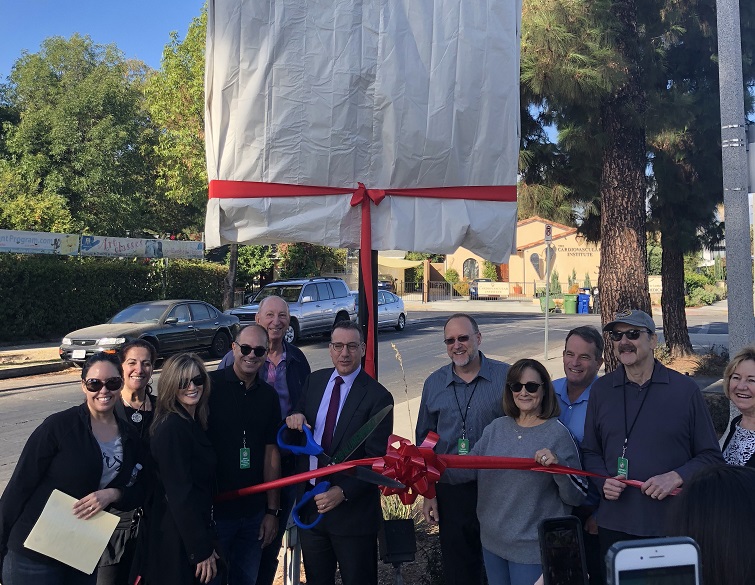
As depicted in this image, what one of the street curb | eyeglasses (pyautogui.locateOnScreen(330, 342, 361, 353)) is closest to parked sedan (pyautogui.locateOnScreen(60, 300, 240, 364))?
the street curb

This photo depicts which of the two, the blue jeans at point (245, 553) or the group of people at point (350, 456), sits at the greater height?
the group of people at point (350, 456)

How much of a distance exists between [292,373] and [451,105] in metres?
A: 1.87

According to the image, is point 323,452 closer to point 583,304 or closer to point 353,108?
point 353,108

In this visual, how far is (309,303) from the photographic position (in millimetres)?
20094

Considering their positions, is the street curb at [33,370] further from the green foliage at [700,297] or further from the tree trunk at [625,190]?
the green foliage at [700,297]

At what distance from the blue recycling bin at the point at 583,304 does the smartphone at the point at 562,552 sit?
35985mm

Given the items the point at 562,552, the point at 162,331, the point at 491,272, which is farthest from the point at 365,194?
the point at 491,272

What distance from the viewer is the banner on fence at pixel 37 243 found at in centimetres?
1723

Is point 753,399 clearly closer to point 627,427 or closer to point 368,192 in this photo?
point 627,427

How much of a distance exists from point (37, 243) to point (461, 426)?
1715 centimetres

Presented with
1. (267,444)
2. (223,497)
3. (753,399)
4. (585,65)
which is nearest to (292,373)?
Answer: (267,444)

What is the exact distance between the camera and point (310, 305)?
65.9 ft

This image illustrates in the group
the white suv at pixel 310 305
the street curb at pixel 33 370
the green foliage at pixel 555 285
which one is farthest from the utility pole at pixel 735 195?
the green foliage at pixel 555 285

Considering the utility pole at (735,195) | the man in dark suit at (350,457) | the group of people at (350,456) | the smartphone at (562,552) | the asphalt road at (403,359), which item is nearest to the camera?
the smartphone at (562,552)
